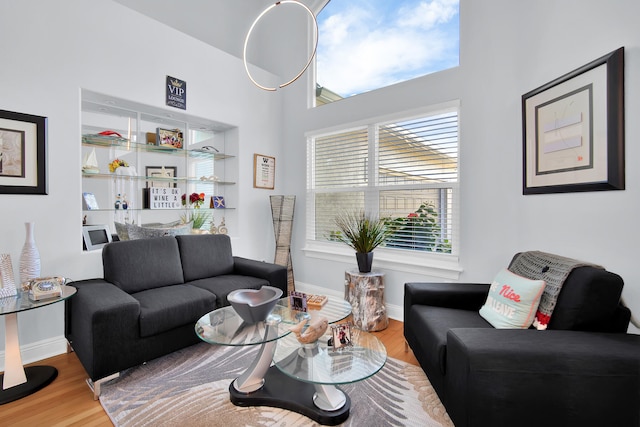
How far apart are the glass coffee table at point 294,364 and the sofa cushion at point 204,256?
110cm

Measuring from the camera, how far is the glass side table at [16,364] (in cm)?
190

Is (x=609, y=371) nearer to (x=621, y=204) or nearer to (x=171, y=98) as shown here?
(x=621, y=204)

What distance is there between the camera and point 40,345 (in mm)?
2420

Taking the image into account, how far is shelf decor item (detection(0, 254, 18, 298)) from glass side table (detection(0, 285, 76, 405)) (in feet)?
0.11

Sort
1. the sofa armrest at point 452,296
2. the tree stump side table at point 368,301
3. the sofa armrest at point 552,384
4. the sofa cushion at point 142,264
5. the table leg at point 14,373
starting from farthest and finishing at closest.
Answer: the tree stump side table at point 368,301
the sofa cushion at point 142,264
the sofa armrest at point 452,296
the table leg at point 14,373
the sofa armrest at point 552,384

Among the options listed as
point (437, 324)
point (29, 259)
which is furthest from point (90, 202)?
point (437, 324)

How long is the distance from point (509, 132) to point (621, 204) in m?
0.99

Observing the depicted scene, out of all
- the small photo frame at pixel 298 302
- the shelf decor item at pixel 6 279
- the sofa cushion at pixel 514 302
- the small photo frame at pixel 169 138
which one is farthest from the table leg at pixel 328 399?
the small photo frame at pixel 169 138

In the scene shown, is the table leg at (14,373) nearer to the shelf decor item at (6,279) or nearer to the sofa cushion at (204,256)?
the shelf decor item at (6,279)

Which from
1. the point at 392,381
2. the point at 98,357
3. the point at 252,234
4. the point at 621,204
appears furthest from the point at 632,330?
the point at 252,234

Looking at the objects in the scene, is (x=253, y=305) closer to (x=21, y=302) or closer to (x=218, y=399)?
(x=218, y=399)

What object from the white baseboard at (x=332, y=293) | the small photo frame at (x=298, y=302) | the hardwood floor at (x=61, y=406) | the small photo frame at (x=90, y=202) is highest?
the small photo frame at (x=90, y=202)

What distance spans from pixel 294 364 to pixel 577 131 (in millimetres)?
2274

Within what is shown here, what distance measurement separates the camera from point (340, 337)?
1769mm
